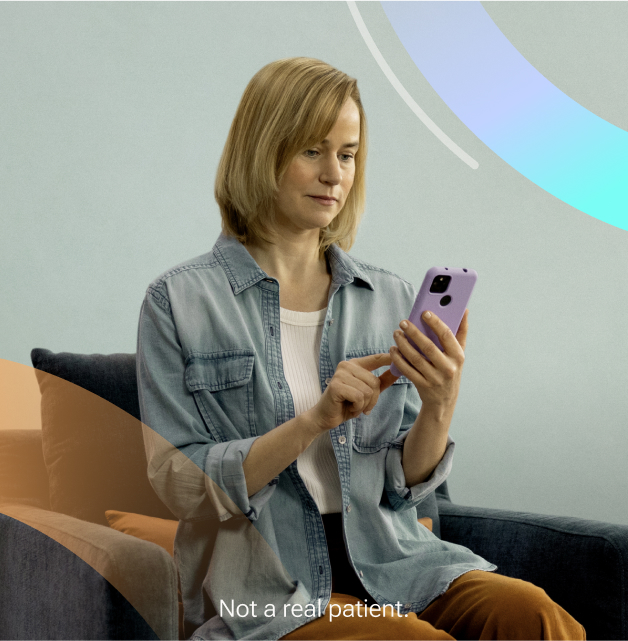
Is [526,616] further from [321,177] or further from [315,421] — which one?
[321,177]

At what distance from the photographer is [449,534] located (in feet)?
4.61

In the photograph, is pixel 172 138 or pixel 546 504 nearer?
pixel 172 138

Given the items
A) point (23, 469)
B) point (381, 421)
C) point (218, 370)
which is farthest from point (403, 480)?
point (23, 469)

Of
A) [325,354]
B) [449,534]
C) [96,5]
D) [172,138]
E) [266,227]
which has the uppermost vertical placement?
[96,5]

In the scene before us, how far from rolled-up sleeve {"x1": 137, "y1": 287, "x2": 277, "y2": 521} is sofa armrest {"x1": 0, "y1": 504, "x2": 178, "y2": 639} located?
9cm

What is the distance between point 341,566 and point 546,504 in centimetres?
179

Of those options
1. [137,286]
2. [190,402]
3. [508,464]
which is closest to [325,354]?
[190,402]

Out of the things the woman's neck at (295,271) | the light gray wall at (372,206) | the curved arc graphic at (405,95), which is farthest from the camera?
the curved arc graphic at (405,95)

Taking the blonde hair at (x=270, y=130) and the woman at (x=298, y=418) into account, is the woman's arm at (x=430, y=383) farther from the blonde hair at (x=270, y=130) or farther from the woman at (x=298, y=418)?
the blonde hair at (x=270, y=130)

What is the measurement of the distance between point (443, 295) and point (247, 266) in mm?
330

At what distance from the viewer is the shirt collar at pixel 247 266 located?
1117mm

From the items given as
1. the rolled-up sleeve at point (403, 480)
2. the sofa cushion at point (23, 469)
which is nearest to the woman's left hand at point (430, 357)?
the rolled-up sleeve at point (403, 480)

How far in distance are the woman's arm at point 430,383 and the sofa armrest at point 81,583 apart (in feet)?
1.22

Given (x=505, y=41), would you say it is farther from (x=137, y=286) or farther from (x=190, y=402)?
(x=190, y=402)
